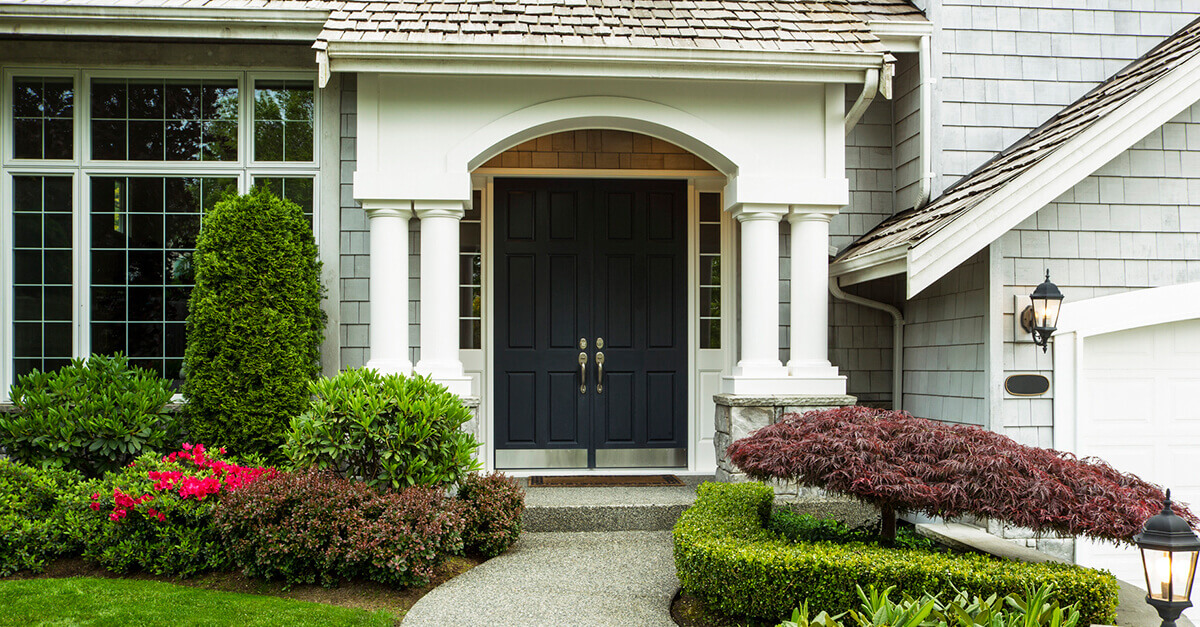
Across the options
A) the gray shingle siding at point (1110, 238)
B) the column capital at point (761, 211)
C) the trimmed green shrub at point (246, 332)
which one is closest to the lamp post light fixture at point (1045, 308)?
the gray shingle siding at point (1110, 238)

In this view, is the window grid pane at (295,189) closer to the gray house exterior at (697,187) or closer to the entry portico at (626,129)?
the gray house exterior at (697,187)

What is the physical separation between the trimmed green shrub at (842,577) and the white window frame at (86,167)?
421 centimetres

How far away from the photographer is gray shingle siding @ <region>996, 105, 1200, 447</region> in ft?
19.4

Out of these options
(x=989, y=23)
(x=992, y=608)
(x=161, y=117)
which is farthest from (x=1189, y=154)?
(x=161, y=117)

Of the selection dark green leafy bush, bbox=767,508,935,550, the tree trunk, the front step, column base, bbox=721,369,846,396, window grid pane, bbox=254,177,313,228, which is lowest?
the front step

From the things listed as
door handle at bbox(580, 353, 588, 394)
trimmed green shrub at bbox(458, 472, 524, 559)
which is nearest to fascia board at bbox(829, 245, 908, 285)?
door handle at bbox(580, 353, 588, 394)

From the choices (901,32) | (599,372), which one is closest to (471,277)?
(599,372)

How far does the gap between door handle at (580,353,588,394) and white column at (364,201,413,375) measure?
1661 mm

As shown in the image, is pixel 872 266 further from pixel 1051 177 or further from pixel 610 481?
pixel 610 481

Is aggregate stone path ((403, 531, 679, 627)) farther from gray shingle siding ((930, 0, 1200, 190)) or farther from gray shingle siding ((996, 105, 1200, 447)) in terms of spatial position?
gray shingle siding ((930, 0, 1200, 190))

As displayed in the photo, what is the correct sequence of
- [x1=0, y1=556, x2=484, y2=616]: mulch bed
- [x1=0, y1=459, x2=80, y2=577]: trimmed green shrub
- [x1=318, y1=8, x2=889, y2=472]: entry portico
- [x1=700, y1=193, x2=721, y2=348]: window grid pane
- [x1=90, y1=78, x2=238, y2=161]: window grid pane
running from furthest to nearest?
[x1=700, y1=193, x2=721, y2=348]: window grid pane → [x1=90, y1=78, x2=238, y2=161]: window grid pane → [x1=318, y1=8, x2=889, y2=472]: entry portico → [x1=0, y1=459, x2=80, y2=577]: trimmed green shrub → [x1=0, y1=556, x2=484, y2=616]: mulch bed

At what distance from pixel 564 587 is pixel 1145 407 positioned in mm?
4063

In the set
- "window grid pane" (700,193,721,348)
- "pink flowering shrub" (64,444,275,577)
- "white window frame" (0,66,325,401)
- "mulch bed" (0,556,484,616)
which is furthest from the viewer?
"window grid pane" (700,193,721,348)

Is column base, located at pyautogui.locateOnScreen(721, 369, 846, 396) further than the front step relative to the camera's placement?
Yes
